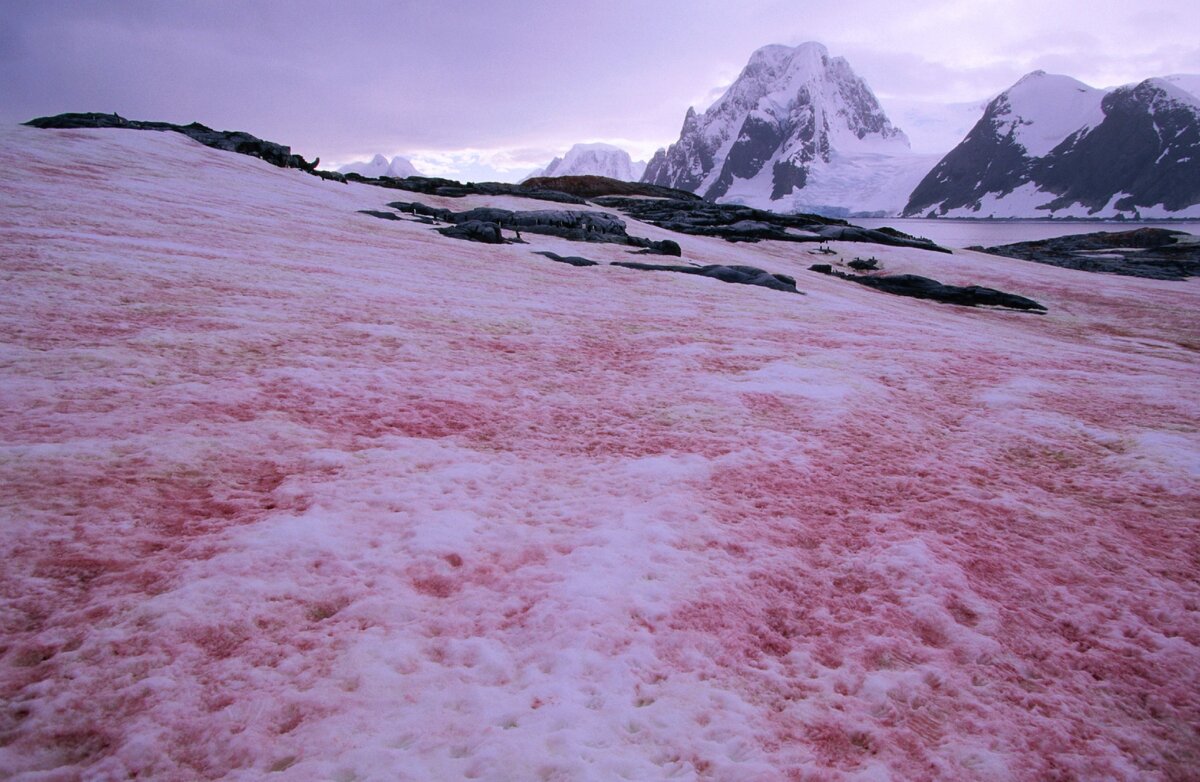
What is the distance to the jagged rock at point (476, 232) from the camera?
25359 mm

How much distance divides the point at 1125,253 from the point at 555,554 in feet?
253

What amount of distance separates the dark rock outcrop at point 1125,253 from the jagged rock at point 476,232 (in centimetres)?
4606

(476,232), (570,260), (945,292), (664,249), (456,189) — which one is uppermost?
(456,189)

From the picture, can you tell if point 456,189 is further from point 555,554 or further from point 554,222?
point 555,554

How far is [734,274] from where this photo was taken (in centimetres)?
2288

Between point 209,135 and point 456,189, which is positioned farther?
point 456,189

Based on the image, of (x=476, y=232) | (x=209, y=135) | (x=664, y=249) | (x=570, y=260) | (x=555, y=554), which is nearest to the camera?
(x=555, y=554)

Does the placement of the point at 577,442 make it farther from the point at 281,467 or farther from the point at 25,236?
the point at 25,236

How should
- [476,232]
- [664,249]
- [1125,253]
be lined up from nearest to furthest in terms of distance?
[476,232] → [664,249] → [1125,253]

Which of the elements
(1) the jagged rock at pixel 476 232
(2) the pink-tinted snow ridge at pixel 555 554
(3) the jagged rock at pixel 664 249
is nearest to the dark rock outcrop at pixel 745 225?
(3) the jagged rock at pixel 664 249

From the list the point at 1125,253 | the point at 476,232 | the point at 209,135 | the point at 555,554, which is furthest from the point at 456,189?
the point at 1125,253

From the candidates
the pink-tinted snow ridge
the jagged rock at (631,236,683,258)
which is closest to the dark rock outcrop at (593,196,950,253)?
the jagged rock at (631,236,683,258)

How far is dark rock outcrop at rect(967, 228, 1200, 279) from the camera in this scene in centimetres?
4621

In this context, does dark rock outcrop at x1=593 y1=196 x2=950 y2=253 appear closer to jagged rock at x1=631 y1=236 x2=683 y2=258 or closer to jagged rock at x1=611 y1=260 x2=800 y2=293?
jagged rock at x1=631 y1=236 x2=683 y2=258
